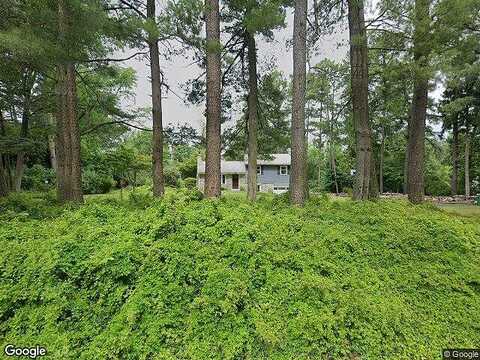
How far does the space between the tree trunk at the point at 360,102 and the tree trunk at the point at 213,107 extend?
12.2 ft

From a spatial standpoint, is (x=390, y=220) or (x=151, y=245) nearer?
(x=151, y=245)

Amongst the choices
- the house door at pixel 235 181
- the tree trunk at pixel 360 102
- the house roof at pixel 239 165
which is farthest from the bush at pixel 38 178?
the tree trunk at pixel 360 102

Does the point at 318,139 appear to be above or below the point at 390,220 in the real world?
above

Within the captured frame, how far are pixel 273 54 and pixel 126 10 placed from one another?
5171mm

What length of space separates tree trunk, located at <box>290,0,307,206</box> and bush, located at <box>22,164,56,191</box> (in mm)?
16343

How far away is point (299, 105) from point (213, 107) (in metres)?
2.05

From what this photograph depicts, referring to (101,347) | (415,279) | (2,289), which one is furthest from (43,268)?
(415,279)

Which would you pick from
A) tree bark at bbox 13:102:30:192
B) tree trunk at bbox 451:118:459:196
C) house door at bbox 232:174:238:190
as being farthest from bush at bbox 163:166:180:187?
tree trunk at bbox 451:118:459:196

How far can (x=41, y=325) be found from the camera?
2502mm

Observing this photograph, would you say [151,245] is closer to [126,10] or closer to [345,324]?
[345,324]

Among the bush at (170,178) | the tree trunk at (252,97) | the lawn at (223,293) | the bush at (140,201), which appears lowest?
the lawn at (223,293)

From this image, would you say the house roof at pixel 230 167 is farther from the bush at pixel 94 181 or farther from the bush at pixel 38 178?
the bush at pixel 38 178

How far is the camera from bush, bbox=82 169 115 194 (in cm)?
1891

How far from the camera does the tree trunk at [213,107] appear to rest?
5668 millimetres
